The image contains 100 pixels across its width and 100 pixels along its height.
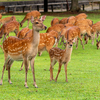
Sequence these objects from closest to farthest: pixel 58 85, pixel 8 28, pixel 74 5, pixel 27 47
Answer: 1. pixel 27 47
2. pixel 58 85
3. pixel 8 28
4. pixel 74 5

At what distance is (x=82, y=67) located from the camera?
9.59 metres

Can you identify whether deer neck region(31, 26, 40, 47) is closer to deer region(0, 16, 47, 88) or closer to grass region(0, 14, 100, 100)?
deer region(0, 16, 47, 88)

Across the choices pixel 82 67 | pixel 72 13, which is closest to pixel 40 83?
pixel 82 67

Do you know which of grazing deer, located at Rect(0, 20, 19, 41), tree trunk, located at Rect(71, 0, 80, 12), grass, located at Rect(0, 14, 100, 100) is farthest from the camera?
tree trunk, located at Rect(71, 0, 80, 12)

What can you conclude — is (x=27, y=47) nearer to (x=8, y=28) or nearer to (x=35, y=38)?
(x=35, y=38)

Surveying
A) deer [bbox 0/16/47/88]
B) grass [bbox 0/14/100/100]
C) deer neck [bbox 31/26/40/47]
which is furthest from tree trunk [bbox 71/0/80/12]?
deer neck [bbox 31/26/40/47]

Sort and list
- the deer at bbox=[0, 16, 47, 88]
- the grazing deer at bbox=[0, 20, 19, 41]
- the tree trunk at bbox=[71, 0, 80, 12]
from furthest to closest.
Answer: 1. the tree trunk at bbox=[71, 0, 80, 12]
2. the grazing deer at bbox=[0, 20, 19, 41]
3. the deer at bbox=[0, 16, 47, 88]

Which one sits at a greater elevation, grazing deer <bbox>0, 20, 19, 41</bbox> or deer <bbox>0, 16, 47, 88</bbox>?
deer <bbox>0, 16, 47, 88</bbox>

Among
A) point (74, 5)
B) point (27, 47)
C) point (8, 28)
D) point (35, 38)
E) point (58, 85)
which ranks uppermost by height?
point (35, 38)

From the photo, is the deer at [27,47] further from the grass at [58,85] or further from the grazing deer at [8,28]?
the grazing deer at [8,28]

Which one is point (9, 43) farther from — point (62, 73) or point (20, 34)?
point (20, 34)

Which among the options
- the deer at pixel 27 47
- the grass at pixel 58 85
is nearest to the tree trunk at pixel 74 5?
the grass at pixel 58 85

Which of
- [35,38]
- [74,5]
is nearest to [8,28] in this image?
[35,38]

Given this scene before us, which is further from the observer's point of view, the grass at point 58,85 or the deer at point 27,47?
the deer at point 27,47
